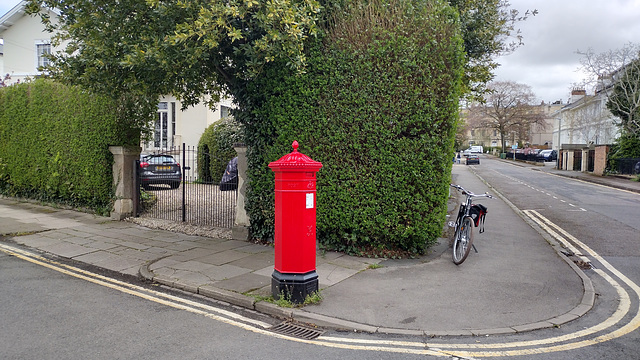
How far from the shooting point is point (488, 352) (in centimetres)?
416

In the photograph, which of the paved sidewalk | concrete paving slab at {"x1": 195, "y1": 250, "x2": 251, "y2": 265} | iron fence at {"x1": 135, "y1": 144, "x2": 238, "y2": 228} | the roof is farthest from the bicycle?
the roof

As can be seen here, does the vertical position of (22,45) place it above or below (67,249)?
above

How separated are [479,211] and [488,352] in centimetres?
358

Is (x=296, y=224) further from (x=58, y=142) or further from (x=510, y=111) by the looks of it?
(x=510, y=111)

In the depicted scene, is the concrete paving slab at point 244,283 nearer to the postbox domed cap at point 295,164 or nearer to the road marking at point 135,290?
the road marking at point 135,290

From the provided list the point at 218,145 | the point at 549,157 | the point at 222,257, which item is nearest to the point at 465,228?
the point at 222,257

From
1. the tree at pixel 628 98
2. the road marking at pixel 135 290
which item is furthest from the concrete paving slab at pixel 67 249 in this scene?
the tree at pixel 628 98

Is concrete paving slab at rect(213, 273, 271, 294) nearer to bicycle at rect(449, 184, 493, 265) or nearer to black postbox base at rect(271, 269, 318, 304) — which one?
black postbox base at rect(271, 269, 318, 304)

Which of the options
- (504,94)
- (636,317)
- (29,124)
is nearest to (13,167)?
(29,124)

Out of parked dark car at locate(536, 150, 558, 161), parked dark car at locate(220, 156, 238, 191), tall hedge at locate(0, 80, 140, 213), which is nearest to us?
parked dark car at locate(220, 156, 238, 191)

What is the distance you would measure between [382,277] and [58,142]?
436 inches

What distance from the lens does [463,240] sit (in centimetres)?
724

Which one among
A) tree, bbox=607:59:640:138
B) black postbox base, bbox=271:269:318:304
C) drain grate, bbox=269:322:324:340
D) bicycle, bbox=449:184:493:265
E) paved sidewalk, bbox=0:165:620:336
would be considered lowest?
drain grate, bbox=269:322:324:340

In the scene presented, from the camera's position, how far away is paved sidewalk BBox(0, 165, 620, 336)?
196 inches
